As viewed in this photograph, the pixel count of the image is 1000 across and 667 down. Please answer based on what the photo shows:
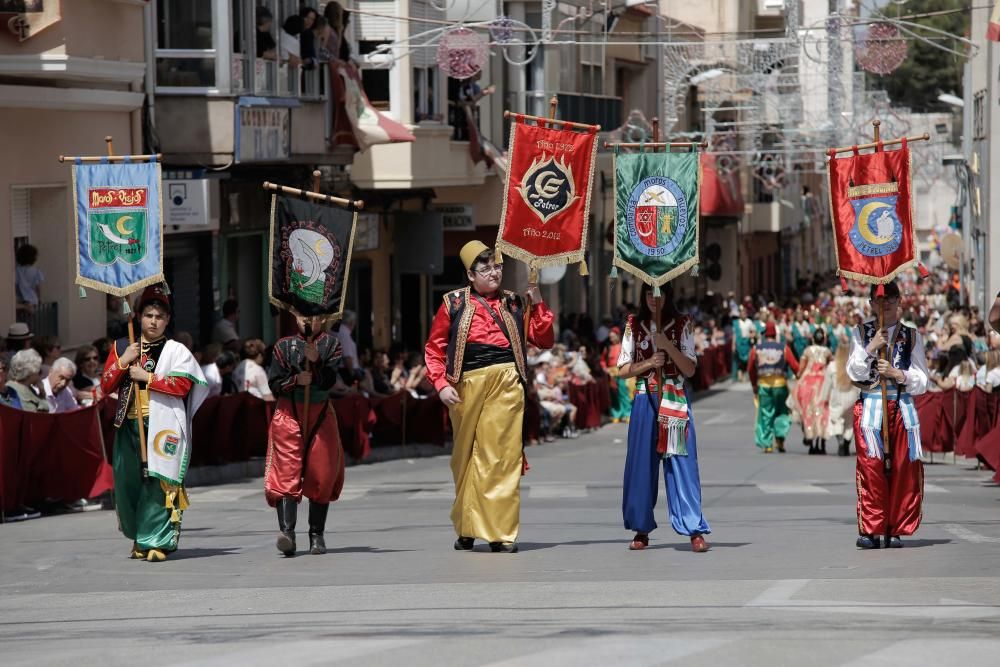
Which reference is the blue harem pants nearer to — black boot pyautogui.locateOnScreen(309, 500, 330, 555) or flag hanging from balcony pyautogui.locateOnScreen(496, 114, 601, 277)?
flag hanging from balcony pyautogui.locateOnScreen(496, 114, 601, 277)

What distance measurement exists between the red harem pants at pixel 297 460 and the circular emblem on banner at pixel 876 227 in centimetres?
373

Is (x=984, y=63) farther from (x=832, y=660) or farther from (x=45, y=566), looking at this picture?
(x=832, y=660)

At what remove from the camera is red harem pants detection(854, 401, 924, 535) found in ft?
39.5

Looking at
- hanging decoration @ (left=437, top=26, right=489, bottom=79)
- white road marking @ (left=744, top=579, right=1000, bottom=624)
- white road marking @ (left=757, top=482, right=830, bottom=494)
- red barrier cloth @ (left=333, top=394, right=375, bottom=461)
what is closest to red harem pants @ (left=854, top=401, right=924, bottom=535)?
white road marking @ (left=744, top=579, right=1000, bottom=624)

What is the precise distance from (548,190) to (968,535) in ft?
12.4

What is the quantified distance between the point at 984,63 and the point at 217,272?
22.7m

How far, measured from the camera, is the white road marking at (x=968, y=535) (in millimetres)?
12703

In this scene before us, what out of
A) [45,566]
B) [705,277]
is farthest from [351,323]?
[705,277]

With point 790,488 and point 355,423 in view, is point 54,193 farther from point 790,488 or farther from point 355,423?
point 790,488

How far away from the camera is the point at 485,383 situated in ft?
39.4

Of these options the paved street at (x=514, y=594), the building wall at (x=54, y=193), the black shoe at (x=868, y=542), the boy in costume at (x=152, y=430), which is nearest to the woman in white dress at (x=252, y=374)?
the building wall at (x=54, y=193)

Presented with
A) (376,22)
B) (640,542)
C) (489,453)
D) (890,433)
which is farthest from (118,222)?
(376,22)

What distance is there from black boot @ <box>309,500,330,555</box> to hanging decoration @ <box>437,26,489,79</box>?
1584cm

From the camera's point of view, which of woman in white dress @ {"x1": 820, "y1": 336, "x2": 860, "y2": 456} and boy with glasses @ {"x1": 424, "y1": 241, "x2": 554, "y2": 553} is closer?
boy with glasses @ {"x1": 424, "y1": 241, "x2": 554, "y2": 553}
